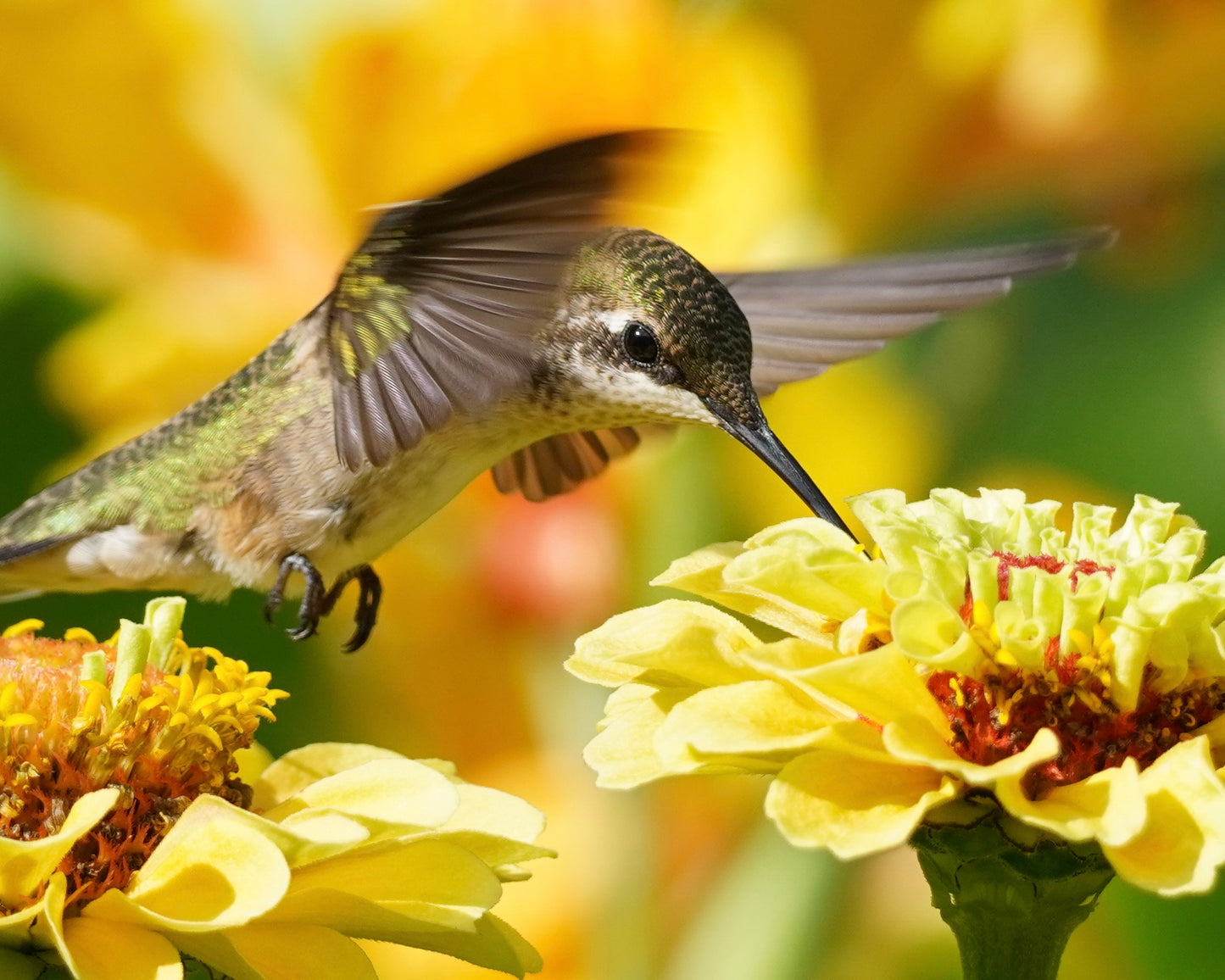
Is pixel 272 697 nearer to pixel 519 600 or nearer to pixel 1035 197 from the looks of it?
pixel 519 600

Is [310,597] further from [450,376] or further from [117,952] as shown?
[117,952]

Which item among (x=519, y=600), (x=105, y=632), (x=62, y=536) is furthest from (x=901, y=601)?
(x=105, y=632)

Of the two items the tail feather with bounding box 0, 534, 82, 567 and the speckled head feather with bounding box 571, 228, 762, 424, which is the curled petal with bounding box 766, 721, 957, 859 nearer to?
the speckled head feather with bounding box 571, 228, 762, 424

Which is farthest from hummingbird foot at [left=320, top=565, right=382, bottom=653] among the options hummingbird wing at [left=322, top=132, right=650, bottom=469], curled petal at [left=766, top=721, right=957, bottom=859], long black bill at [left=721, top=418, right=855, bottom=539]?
curled petal at [left=766, top=721, right=957, bottom=859]

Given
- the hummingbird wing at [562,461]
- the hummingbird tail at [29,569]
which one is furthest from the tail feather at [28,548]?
the hummingbird wing at [562,461]

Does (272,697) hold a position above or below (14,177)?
below

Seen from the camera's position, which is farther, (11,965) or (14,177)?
(14,177)
